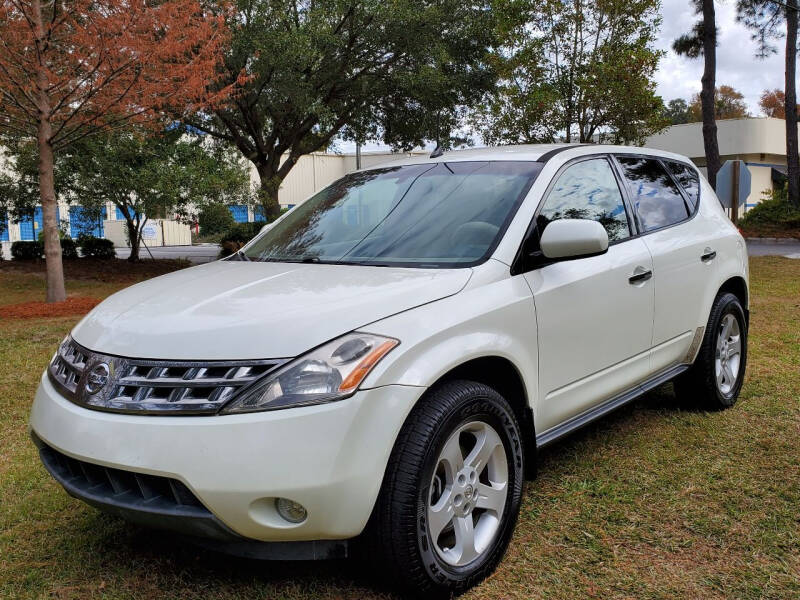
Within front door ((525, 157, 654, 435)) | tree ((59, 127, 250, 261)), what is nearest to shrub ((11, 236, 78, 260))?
tree ((59, 127, 250, 261))

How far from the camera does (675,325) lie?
4.13 m

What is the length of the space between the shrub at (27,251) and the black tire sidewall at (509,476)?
1916cm

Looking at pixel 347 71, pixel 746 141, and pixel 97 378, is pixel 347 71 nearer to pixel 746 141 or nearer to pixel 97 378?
pixel 97 378

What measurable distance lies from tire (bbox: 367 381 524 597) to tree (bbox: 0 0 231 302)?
8506 millimetres

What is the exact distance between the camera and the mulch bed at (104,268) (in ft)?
54.0

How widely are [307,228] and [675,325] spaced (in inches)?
83.9

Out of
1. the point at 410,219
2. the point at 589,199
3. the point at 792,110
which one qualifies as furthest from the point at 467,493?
the point at 792,110

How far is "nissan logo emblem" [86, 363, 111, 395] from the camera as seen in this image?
8.05ft

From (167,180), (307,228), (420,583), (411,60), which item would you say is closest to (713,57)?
(411,60)

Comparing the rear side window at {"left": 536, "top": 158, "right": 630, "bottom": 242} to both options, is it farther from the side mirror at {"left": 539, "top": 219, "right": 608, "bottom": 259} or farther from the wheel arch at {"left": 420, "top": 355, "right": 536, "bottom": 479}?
the wheel arch at {"left": 420, "top": 355, "right": 536, "bottom": 479}

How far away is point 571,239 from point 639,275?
0.90 metres

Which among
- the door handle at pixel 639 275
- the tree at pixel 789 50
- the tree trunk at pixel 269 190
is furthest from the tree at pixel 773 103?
the door handle at pixel 639 275

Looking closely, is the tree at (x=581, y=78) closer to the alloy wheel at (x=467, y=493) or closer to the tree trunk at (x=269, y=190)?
the tree trunk at (x=269, y=190)

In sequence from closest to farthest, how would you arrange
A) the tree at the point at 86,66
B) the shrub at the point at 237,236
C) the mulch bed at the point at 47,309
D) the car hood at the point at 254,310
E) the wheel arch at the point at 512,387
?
1. the car hood at the point at 254,310
2. the wheel arch at the point at 512,387
3. the tree at the point at 86,66
4. the mulch bed at the point at 47,309
5. the shrub at the point at 237,236
